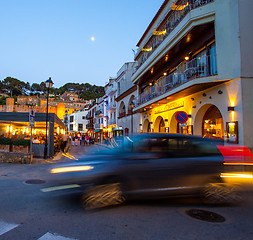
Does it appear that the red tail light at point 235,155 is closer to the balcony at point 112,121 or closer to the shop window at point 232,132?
the shop window at point 232,132

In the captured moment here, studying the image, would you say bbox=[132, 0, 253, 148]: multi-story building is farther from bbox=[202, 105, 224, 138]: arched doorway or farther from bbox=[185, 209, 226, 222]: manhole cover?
bbox=[185, 209, 226, 222]: manhole cover

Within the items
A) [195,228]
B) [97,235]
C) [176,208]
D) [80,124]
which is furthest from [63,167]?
[80,124]

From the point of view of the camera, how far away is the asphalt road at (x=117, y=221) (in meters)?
3.50

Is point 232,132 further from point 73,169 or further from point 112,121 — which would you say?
point 112,121

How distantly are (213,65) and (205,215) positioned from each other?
10526 mm

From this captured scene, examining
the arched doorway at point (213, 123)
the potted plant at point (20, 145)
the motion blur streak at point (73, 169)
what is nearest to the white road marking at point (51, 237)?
the motion blur streak at point (73, 169)

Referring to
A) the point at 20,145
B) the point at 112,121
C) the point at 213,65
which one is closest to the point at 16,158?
the point at 20,145

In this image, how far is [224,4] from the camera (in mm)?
11938

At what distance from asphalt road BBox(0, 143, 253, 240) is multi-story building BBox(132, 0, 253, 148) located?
674cm

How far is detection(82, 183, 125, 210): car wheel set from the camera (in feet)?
16.4

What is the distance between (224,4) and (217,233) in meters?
12.5

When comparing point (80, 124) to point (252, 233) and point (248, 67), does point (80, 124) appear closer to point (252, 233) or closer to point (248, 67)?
point (248, 67)

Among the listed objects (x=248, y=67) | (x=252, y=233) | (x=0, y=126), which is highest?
(x=248, y=67)

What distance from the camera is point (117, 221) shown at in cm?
403
